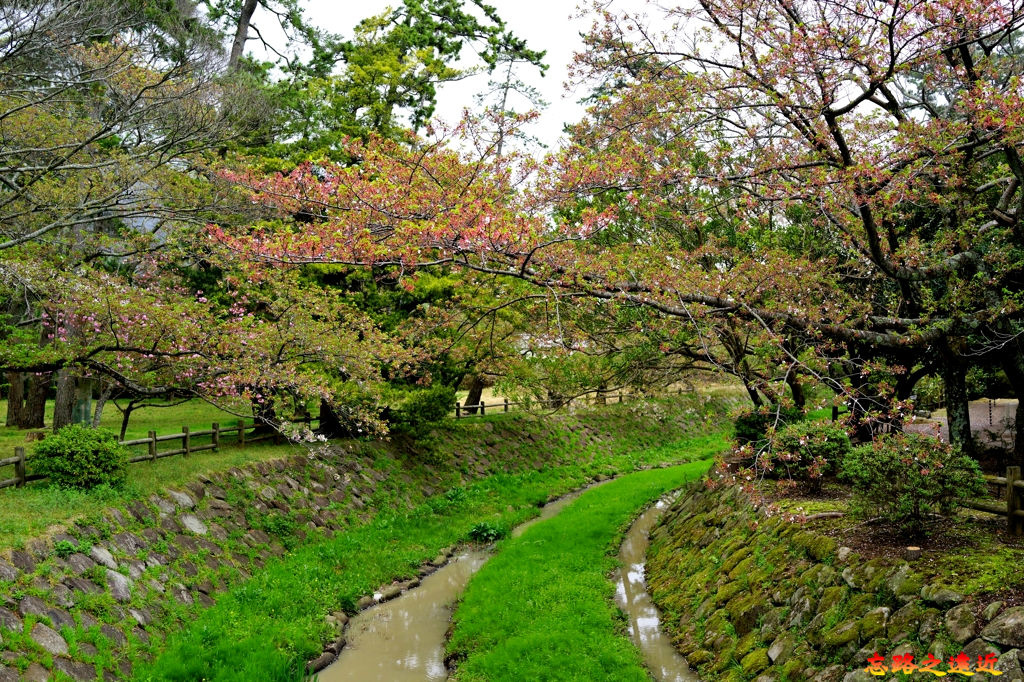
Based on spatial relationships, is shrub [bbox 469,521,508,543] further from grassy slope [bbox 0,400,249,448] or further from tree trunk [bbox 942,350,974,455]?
grassy slope [bbox 0,400,249,448]

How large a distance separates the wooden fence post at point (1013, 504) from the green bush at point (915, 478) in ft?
0.81

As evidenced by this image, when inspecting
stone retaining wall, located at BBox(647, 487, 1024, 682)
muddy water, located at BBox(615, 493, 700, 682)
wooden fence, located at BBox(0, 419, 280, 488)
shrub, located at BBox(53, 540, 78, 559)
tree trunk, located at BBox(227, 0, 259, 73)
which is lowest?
muddy water, located at BBox(615, 493, 700, 682)

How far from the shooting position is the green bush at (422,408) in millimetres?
16094

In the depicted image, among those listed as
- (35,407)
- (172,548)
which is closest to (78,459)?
(172,548)

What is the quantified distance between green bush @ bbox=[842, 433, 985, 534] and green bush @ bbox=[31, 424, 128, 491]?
10900mm

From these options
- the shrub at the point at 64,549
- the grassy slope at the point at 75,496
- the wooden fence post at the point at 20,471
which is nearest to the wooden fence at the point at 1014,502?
the shrub at the point at 64,549

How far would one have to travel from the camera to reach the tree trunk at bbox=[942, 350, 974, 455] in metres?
8.60

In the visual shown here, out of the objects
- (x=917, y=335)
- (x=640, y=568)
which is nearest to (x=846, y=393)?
(x=917, y=335)

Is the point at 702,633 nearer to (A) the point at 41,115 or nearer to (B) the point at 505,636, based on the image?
(B) the point at 505,636

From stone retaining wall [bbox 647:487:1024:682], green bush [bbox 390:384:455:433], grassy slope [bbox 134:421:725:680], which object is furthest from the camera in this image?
green bush [bbox 390:384:455:433]

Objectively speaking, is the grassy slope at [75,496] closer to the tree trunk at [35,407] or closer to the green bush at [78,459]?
the green bush at [78,459]

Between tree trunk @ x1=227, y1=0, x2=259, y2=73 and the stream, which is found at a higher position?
tree trunk @ x1=227, y1=0, x2=259, y2=73

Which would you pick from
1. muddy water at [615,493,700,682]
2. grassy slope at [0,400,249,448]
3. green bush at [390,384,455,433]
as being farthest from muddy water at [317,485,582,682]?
grassy slope at [0,400,249,448]

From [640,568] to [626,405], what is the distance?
15.6 m
